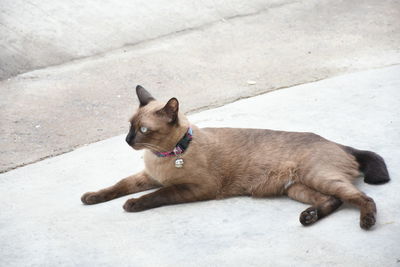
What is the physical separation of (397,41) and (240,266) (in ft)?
14.5

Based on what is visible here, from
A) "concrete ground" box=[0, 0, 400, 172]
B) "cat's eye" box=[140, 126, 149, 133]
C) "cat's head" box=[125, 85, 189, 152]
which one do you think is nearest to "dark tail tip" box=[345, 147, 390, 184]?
"cat's head" box=[125, 85, 189, 152]

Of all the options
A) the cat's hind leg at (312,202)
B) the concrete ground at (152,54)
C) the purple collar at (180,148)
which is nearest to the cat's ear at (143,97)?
the purple collar at (180,148)

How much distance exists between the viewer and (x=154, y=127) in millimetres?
3627

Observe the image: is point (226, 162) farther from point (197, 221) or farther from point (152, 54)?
point (152, 54)

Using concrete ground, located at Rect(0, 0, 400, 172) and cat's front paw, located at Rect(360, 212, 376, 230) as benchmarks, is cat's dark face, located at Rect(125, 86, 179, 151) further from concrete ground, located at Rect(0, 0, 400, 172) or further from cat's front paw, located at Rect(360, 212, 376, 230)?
concrete ground, located at Rect(0, 0, 400, 172)

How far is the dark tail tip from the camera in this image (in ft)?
11.5

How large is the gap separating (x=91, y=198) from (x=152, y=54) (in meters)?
3.11

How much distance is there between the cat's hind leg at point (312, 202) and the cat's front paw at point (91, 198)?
1.18 metres

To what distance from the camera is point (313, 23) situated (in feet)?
24.0

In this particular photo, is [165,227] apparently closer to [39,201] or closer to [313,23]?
[39,201]

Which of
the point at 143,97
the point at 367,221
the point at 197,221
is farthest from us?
the point at 143,97

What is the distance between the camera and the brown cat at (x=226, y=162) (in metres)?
3.53

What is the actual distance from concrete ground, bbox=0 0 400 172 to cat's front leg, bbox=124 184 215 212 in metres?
1.47

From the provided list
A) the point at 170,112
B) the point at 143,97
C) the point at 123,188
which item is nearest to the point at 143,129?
the point at 170,112
